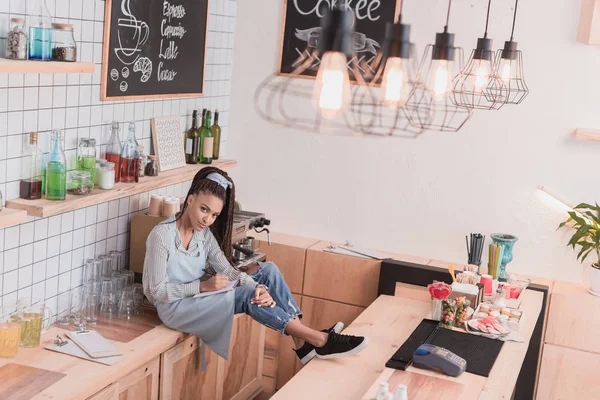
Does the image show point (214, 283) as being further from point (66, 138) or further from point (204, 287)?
point (66, 138)

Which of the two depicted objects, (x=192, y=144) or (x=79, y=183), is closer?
(x=79, y=183)

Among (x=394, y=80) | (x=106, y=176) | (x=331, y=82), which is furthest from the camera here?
(x=106, y=176)

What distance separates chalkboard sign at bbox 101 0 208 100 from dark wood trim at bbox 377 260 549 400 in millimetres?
1569

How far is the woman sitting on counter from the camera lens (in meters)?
3.78

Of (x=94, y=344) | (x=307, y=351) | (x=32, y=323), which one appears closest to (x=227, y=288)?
(x=307, y=351)

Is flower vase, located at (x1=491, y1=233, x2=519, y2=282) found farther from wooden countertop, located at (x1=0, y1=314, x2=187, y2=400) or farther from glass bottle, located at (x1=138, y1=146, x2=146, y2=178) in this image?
glass bottle, located at (x1=138, y1=146, x2=146, y2=178)

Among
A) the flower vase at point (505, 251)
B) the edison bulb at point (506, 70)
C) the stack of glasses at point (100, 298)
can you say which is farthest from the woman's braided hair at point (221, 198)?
the flower vase at point (505, 251)

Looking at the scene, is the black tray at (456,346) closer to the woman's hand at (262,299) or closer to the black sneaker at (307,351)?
Result: the black sneaker at (307,351)

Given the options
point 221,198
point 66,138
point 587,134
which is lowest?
point 221,198

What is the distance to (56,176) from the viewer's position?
3432mm

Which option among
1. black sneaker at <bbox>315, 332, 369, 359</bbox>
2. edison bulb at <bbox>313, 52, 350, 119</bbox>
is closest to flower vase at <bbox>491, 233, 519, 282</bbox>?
black sneaker at <bbox>315, 332, 369, 359</bbox>

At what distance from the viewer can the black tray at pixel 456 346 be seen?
3291 millimetres

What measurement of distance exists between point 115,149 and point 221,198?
59 centimetres

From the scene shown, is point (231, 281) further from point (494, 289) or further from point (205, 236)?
point (494, 289)
